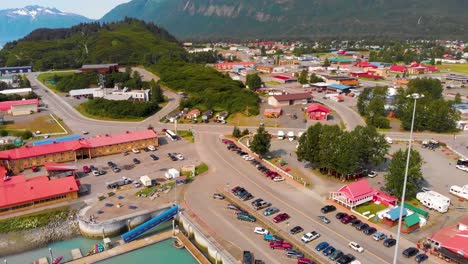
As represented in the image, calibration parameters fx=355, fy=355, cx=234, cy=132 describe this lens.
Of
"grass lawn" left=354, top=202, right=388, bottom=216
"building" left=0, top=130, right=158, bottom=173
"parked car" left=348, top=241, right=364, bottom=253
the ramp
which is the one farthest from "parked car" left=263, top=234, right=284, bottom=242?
"building" left=0, top=130, right=158, bottom=173

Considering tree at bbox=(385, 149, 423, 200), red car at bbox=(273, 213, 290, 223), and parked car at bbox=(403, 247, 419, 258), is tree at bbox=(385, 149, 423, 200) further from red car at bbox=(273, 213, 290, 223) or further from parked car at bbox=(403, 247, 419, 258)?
red car at bbox=(273, 213, 290, 223)

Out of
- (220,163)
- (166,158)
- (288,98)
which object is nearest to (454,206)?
(220,163)

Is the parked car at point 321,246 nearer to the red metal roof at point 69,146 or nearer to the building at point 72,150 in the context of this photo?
the building at point 72,150

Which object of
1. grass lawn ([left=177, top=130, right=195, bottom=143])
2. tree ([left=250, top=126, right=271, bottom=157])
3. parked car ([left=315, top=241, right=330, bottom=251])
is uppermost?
tree ([left=250, top=126, right=271, bottom=157])

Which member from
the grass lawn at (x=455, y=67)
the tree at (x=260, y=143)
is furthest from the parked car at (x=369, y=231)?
the grass lawn at (x=455, y=67)

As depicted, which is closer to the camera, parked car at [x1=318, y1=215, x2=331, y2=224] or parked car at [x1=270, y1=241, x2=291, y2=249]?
parked car at [x1=270, y1=241, x2=291, y2=249]

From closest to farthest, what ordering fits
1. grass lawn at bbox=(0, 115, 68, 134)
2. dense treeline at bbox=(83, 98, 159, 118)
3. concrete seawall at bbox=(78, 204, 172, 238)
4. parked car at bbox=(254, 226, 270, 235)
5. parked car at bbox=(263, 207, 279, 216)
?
parked car at bbox=(254, 226, 270, 235) → concrete seawall at bbox=(78, 204, 172, 238) → parked car at bbox=(263, 207, 279, 216) → grass lawn at bbox=(0, 115, 68, 134) → dense treeline at bbox=(83, 98, 159, 118)

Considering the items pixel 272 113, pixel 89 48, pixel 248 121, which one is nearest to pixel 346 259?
pixel 248 121
